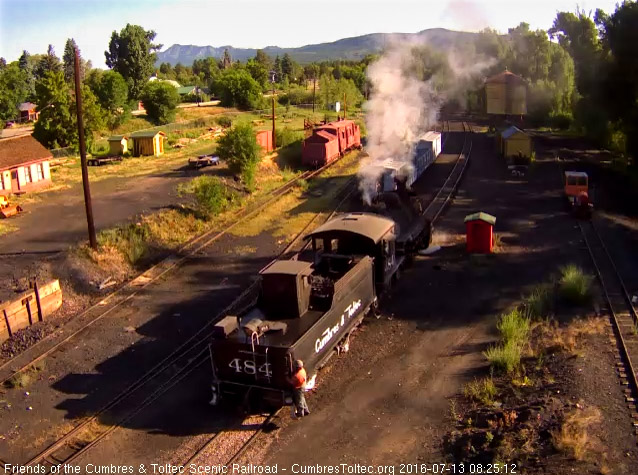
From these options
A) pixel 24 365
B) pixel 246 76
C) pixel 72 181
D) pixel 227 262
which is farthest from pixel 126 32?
pixel 24 365

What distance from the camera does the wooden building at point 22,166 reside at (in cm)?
3125

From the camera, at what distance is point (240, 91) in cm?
7850

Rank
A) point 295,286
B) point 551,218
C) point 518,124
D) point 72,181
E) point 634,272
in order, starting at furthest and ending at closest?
point 518,124 < point 72,181 < point 551,218 < point 634,272 < point 295,286

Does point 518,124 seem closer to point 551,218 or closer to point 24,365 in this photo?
point 551,218

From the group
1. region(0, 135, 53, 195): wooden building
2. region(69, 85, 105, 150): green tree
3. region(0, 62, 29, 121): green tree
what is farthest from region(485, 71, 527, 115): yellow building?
region(0, 62, 29, 121): green tree

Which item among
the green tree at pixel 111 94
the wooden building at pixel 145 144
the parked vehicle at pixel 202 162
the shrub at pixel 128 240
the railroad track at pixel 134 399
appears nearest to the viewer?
the railroad track at pixel 134 399

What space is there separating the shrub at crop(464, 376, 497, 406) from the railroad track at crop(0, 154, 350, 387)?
35.4 feet

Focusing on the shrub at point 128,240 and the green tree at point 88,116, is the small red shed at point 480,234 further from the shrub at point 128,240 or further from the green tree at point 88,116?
the green tree at point 88,116

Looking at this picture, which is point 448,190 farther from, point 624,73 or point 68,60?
point 68,60

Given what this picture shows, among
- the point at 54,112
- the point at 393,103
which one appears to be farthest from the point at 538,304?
the point at 54,112

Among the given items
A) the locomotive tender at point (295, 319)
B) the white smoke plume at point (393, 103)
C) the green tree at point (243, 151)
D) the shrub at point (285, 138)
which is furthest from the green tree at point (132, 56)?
the locomotive tender at point (295, 319)

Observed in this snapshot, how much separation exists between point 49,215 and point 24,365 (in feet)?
48.9

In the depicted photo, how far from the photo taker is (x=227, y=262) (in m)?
22.0

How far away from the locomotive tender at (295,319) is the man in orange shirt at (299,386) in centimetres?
14
